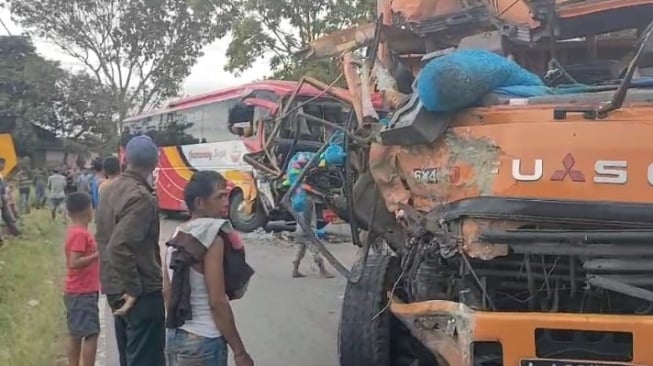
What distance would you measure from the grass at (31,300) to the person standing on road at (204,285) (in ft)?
10.0

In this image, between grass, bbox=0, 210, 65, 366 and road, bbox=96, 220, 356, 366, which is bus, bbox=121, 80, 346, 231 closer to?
grass, bbox=0, 210, 65, 366

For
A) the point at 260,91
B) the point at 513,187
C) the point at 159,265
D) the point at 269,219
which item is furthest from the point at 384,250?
the point at 260,91

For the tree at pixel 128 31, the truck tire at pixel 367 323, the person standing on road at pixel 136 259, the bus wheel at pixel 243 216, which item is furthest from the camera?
the tree at pixel 128 31

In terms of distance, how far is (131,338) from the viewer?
5039mm

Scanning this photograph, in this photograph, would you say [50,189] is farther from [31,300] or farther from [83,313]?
[83,313]

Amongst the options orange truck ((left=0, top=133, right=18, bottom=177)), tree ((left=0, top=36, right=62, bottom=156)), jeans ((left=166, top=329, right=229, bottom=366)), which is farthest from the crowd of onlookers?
tree ((left=0, top=36, right=62, bottom=156))

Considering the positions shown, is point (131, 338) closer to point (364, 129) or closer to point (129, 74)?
point (364, 129)

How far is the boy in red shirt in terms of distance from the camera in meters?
5.92

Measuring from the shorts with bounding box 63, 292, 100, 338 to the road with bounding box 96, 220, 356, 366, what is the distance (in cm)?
99

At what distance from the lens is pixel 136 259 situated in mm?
4902

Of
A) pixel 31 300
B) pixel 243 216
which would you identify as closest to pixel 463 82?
pixel 31 300

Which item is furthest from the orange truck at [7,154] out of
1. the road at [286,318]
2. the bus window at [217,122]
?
the bus window at [217,122]

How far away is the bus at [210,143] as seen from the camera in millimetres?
17547

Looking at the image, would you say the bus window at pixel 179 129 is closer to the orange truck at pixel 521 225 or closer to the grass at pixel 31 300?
the grass at pixel 31 300
